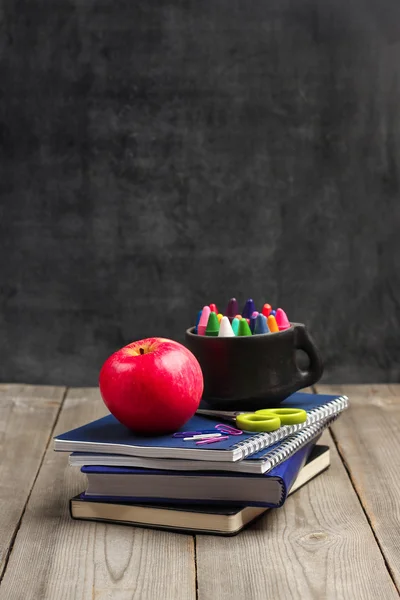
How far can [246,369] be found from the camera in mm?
1078

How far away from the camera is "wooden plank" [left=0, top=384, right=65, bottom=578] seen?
3.41ft

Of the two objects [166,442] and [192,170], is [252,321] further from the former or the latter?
[192,170]

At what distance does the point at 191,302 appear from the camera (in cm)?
181

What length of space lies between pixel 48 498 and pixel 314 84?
1060 millimetres

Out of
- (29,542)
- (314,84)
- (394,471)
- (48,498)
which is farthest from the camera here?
(314,84)

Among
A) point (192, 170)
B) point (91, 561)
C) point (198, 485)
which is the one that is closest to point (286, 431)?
point (198, 485)

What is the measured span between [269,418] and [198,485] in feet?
0.40

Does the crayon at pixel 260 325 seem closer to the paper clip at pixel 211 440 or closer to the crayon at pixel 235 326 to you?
the crayon at pixel 235 326

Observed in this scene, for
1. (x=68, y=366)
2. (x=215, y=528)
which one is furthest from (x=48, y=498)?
(x=68, y=366)

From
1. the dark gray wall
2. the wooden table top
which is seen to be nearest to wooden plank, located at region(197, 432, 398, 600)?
the wooden table top

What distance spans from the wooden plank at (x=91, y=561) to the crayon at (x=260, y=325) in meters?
0.29

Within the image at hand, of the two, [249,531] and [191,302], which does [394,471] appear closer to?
[249,531]

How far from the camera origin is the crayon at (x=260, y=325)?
1.10 meters

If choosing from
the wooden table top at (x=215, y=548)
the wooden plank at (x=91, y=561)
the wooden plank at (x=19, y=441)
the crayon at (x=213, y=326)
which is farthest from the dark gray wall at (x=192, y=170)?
the wooden plank at (x=91, y=561)
